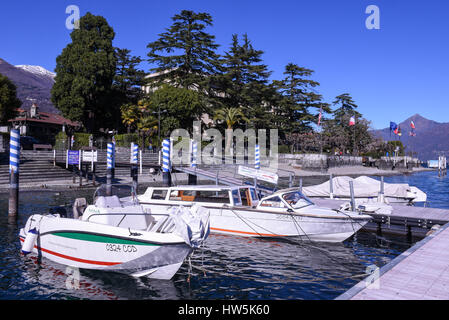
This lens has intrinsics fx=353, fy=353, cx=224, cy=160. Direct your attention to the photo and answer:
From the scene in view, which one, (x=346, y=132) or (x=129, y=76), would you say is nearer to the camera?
(x=129, y=76)

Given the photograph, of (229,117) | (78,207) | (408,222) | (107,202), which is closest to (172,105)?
(229,117)

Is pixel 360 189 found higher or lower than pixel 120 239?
higher

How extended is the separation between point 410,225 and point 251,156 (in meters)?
46.0

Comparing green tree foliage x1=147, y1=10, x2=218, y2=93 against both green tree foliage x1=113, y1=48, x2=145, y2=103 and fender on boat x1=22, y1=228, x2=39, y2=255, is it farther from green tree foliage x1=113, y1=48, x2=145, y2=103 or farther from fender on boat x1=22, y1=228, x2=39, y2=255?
fender on boat x1=22, y1=228, x2=39, y2=255

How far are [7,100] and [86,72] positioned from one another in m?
11.7

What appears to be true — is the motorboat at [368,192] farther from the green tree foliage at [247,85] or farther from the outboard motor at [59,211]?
the green tree foliage at [247,85]

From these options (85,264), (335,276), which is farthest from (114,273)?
(335,276)

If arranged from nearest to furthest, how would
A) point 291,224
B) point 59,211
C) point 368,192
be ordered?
point 59,211, point 291,224, point 368,192

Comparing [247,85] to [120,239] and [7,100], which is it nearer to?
[7,100]

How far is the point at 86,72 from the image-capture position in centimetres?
5500

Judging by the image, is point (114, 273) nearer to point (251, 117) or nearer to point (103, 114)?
point (103, 114)

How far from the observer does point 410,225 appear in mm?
16812

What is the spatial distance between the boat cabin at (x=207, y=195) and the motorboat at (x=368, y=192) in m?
9.69

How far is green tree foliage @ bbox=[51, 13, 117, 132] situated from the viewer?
55.0 metres
